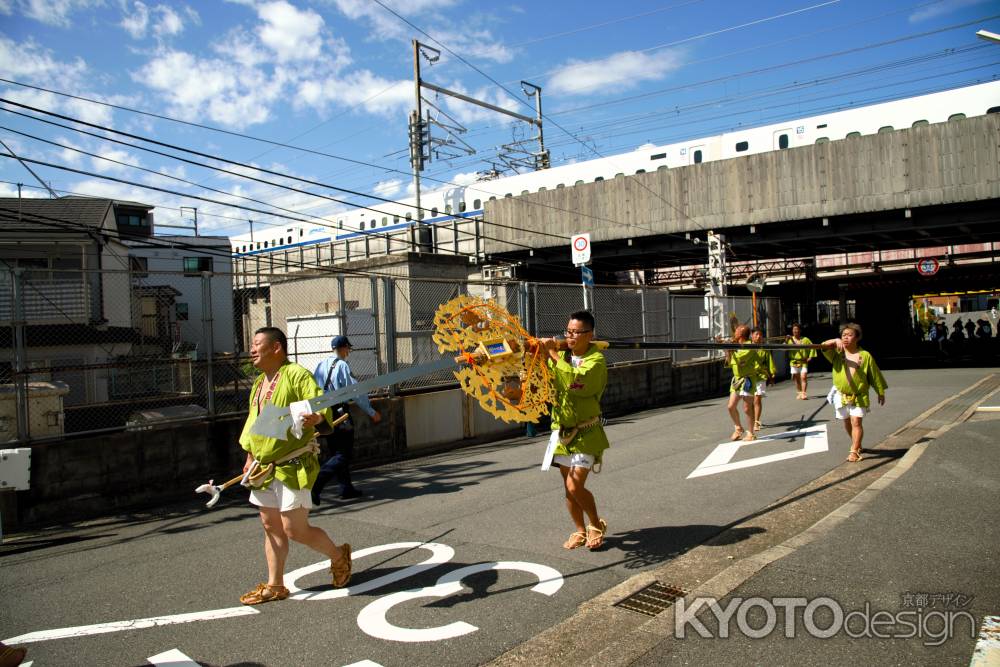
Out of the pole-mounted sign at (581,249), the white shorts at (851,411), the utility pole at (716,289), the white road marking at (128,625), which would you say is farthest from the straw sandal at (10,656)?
the utility pole at (716,289)

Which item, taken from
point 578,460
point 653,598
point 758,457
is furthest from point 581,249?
point 653,598

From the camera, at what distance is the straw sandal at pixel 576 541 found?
17.8ft

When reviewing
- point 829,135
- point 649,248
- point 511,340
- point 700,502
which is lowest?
point 700,502

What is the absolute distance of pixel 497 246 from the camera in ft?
103

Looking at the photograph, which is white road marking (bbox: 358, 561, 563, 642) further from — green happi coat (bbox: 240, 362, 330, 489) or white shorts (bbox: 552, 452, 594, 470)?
green happi coat (bbox: 240, 362, 330, 489)

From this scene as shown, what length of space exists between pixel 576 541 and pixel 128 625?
3214 mm

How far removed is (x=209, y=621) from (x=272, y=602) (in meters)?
0.41

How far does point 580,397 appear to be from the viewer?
206 inches

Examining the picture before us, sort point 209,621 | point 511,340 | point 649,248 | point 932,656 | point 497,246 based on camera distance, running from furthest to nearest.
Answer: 1. point 497,246
2. point 649,248
3. point 511,340
4. point 209,621
5. point 932,656

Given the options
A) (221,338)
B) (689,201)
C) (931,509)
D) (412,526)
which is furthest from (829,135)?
(221,338)

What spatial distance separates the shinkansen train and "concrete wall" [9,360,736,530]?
665 cm

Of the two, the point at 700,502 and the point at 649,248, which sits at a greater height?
the point at 649,248

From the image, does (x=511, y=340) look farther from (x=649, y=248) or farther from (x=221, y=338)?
(x=221, y=338)

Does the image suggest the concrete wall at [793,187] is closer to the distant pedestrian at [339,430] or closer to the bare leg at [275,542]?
the distant pedestrian at [339,430]
